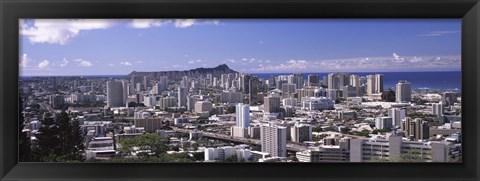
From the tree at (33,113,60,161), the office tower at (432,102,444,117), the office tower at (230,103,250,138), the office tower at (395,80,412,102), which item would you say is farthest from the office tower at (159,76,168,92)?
the office tower at (432,102,444,117)

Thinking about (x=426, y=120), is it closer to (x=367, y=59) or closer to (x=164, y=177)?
(x=367, y=59)

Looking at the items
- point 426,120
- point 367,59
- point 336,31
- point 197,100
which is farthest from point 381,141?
point 197,100

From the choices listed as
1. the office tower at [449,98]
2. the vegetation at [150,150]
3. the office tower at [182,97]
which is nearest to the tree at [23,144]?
the vegetation at [150,150]

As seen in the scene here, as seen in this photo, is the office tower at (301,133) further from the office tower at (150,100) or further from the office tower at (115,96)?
the office tower at (115,96)

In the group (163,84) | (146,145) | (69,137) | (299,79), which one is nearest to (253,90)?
(299,79)
